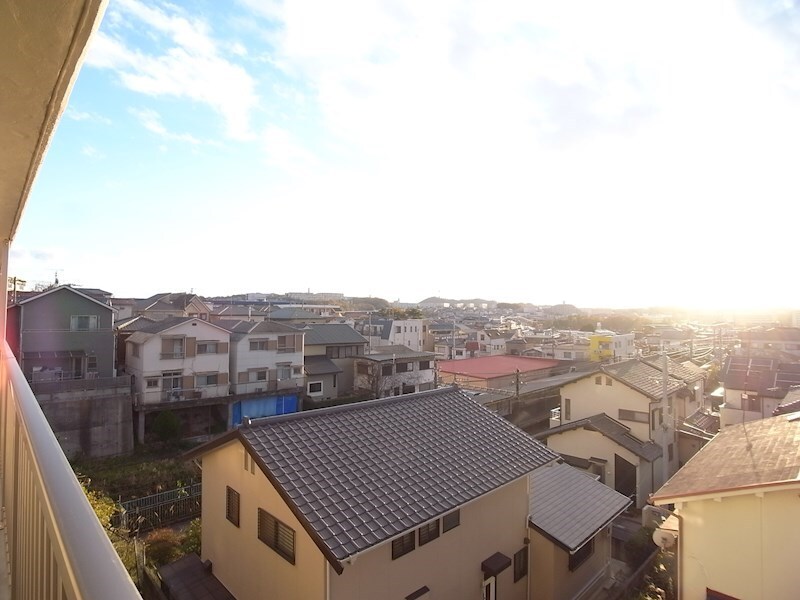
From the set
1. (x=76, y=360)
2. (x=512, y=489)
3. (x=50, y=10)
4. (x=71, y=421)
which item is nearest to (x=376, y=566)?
(x=512, y=489)

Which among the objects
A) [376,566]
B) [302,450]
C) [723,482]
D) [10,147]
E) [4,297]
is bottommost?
[376,566]

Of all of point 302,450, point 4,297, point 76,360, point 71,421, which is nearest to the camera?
point 4,297

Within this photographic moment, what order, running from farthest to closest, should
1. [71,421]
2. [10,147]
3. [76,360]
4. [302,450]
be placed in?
1. [76,360]
2. [71,421]
3. [302,450]
4. [10,147]

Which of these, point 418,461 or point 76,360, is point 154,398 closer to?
point 76,360

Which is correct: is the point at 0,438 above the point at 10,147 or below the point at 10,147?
below

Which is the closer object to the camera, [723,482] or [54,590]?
[54,590]

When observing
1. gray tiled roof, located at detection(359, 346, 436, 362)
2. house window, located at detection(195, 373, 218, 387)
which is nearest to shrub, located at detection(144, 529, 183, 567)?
house window, located at detection(195, 373, 218, 387)

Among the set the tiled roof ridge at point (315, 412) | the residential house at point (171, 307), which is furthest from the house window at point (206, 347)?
the tiled roof ridge at point (315, 412)

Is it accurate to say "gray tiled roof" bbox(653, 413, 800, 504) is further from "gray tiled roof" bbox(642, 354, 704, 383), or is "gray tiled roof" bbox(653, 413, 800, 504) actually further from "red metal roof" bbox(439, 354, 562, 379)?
"red metal roof" bbox(439, 354, 562, 379)

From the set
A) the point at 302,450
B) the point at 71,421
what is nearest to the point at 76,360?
the point at 71,421
